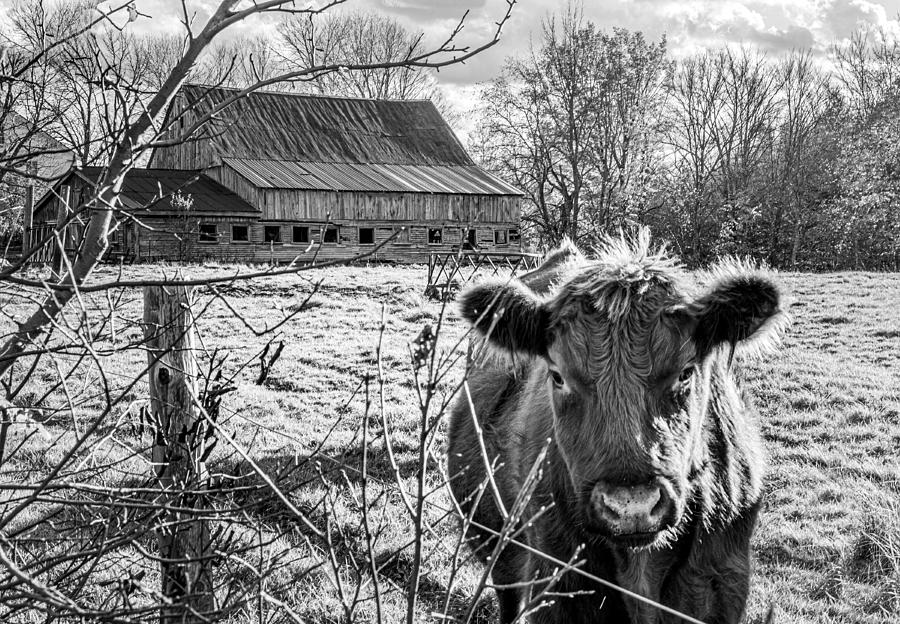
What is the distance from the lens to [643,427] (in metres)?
3.31

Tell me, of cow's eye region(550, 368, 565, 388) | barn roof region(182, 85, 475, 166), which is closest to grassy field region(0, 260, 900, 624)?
cow's eye region(550, 368, 565, 388)

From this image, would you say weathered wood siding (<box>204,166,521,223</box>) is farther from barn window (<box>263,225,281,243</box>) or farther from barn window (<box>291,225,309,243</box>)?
barn window (<box>291,225,309,243</box>)

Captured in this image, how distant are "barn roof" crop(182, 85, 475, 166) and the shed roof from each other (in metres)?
0.63

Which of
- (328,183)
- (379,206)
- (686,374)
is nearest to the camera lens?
(686,374)

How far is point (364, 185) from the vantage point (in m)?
38.8

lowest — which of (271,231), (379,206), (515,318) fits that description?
(271,231)

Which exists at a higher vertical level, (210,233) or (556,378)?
(556,378)

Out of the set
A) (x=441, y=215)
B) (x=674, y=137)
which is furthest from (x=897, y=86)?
(x=441, y=215)

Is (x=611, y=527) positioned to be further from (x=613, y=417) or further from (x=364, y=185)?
(x=364, y=185)

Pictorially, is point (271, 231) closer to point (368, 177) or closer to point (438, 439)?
point (368, 177)

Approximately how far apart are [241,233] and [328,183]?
481 cm

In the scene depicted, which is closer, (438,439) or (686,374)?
(686,374)

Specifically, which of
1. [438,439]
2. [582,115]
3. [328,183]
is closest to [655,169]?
[582,115]

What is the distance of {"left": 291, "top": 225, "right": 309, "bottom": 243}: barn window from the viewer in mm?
37656
